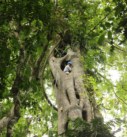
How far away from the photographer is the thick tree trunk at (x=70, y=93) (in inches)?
296

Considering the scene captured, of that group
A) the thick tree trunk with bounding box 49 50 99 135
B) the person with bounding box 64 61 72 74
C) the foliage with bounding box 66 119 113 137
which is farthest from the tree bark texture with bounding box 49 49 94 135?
the foliage with bounding box 66 119 113 137

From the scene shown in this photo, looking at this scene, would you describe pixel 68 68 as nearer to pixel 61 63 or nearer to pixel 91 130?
pixel 61 63

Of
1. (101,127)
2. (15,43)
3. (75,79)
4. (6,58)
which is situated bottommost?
(101,127)

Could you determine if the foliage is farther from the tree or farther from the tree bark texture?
the tree bark texture

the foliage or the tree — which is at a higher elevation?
the tree

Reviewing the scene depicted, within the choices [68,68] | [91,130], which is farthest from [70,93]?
[91,130]

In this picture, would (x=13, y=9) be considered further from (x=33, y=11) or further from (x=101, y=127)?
(x=101, y=127)

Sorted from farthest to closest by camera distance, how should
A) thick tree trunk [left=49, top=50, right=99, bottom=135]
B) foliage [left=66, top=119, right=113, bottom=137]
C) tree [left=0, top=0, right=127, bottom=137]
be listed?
Answer: 1. thick tree trunk [left=49, top=50, right=99, bottom=135]
2. foliage [left=66, top=119, right=113, bottom=137]
3. tree [left=0, top=0, right=127, bottom=137]

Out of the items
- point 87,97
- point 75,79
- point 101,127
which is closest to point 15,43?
point 101,127

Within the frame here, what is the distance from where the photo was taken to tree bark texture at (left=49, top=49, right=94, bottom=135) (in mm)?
7516

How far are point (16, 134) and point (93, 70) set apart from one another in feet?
13.2

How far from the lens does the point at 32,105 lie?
492 centimetres

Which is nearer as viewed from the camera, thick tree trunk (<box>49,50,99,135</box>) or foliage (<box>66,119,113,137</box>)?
foliage (<box>66,119,113,137</box>)

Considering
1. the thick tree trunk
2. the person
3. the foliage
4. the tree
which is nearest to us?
the tree
